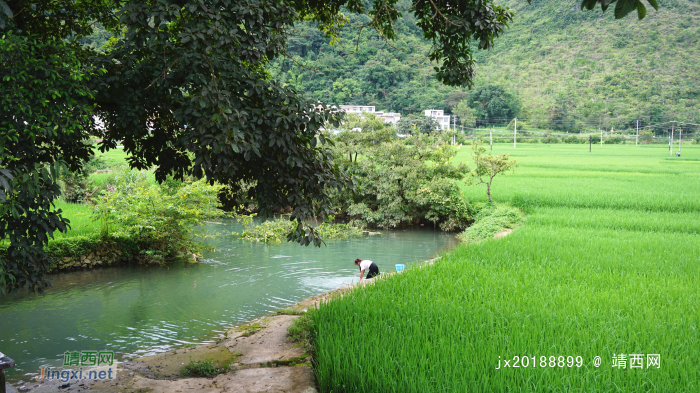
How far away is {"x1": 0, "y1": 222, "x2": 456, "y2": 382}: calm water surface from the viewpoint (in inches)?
240

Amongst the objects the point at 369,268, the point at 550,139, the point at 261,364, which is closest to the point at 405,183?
the point at 369,268

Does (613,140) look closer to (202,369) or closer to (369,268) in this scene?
(369,268)

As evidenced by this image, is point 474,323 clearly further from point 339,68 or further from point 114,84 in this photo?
point 339,68

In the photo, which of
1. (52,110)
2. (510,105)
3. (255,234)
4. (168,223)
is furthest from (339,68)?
(52,110)

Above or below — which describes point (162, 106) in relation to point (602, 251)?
above

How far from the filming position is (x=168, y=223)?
995 cm

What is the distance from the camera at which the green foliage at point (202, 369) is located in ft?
14.5

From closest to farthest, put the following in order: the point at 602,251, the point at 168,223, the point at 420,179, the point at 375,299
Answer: the point at 375,299 < the point at 602,251 < the point at 168,223 < the point at 420,179

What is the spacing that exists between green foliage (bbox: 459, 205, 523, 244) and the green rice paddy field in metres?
3.11

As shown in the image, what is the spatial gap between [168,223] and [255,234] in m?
3.31

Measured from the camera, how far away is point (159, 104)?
4.47m

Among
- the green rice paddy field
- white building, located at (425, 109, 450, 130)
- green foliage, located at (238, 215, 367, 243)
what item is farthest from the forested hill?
the green rice paddy field

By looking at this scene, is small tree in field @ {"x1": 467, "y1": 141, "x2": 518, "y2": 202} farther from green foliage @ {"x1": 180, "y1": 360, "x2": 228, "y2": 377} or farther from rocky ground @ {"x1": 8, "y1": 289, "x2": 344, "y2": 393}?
green foliage @ {"x1": 180, "y1": 360, "x2": 228, "y2": 377}

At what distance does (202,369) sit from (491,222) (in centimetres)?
1004
